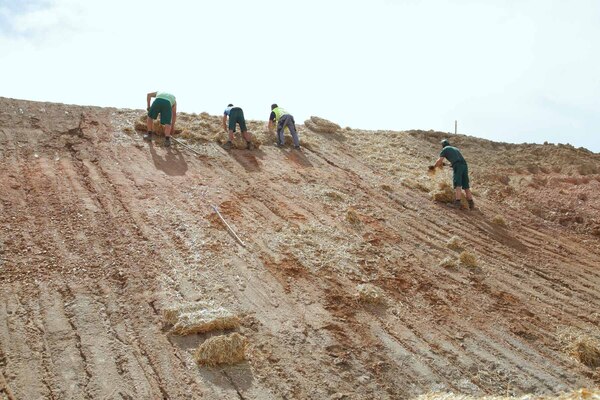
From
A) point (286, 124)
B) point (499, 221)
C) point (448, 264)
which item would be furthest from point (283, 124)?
point (448, 264)

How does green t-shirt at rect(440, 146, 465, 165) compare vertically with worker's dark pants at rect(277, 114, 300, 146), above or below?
below

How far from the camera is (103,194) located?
7.49m

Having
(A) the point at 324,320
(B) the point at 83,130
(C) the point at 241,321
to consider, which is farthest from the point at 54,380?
(B) the point at 83,130

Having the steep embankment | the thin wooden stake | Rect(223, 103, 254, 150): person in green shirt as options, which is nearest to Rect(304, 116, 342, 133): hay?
the steep embankment

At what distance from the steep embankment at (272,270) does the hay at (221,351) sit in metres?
0.08

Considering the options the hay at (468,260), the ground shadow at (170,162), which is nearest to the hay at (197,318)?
the hay at (468,260)

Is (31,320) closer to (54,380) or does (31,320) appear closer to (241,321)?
(54,380)

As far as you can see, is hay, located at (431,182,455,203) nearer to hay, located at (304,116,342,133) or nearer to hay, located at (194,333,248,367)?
hay, located at (304,116,342,133)

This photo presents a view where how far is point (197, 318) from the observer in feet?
16.5

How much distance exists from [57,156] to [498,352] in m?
7.31

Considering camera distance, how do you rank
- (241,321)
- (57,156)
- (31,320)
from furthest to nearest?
(57,156) < (241,321) < (31,320)

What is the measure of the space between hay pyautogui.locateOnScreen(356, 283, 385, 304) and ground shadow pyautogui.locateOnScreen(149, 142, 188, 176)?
415 cm

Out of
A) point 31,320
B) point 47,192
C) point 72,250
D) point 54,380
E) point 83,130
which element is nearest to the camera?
point 54,380

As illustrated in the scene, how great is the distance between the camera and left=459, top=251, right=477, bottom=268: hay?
7070 millimetres
